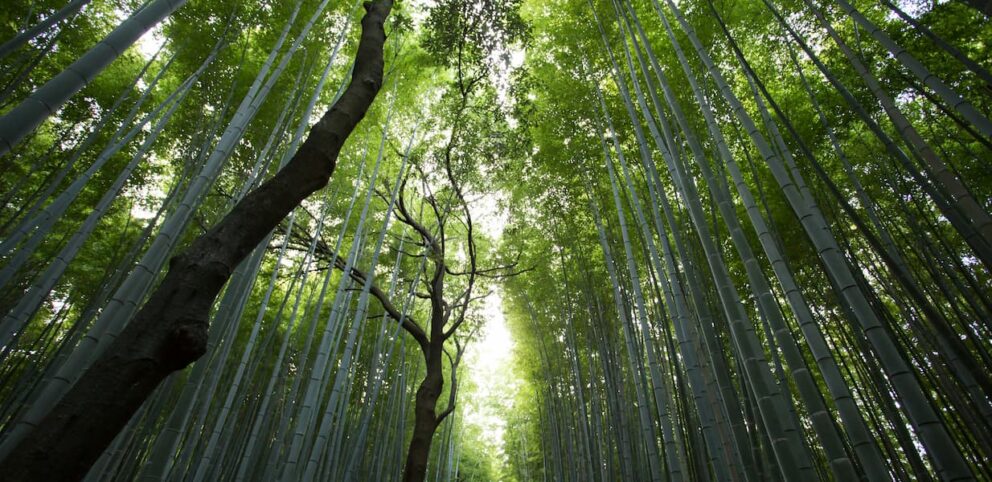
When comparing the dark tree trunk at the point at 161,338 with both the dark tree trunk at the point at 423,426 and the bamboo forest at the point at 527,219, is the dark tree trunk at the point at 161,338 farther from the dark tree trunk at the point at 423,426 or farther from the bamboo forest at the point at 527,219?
the dark tree trunk at the point at 423,426

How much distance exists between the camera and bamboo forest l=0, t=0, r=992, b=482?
4.38 feet

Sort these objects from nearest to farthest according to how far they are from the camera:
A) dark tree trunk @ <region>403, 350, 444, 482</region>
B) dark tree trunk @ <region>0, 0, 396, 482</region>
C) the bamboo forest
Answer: dark tree trunk @ <region>0, 0, 396, 482</region>
the bamboo forest
dark tree trunk @ <region>403, 350, 444, 482</region>

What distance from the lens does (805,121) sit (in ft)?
14.4

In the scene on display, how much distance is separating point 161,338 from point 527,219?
5.28 m

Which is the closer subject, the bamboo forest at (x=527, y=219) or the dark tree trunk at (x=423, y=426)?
the bamboo forest at (x=527, y=219)

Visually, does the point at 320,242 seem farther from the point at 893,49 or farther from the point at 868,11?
the point at 868,11

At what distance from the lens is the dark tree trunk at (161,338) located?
810 millimetres

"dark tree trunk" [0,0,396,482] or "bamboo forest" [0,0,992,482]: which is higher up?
"bamboo forest" [0,0,992,482]

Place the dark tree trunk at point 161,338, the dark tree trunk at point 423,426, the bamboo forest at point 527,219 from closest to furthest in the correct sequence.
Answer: the dark tree trunk at point 161,338 < the bamboo forest at point 527,219 < the dark tree trunk at point 423,426

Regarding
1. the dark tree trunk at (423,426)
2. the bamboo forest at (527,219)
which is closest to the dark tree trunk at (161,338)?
the bamboo forest at (527,219)

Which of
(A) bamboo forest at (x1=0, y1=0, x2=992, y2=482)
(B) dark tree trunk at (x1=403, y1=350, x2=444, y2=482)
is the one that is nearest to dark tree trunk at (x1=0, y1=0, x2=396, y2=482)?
(A) bamboo forest at (x1=0, y1=0, x2=992, y2=482)

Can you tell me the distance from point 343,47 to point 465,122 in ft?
4.83

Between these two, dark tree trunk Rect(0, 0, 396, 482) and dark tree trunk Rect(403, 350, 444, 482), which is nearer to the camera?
dark tree trunk Rect(0, 0, 396, 482)

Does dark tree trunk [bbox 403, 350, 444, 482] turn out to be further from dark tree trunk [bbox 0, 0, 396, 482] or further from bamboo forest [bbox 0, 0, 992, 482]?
dark tree trunk [bbox 0, 0, 396, 482]
